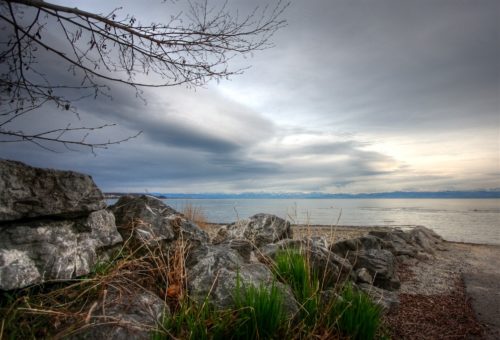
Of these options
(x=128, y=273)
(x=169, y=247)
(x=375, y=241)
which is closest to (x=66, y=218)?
(x=128, y=273)

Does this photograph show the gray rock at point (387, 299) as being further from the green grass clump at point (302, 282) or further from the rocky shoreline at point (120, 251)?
the green grass clump at point (302, 282)

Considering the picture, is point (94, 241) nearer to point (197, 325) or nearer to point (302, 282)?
point (197, 325)

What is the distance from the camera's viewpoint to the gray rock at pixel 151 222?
12.8 feet

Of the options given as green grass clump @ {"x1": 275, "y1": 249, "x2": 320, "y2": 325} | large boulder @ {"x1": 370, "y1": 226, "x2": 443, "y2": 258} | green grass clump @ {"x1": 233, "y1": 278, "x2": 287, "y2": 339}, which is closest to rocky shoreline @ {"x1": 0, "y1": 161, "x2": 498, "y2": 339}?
green grass clump @ {"x1": 275, "y1": 249, "x2": 320, "y2": 325}

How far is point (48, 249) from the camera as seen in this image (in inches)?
113

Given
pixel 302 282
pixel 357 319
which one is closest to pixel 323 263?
pixel 302 282

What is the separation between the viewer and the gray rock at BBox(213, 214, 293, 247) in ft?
25.0

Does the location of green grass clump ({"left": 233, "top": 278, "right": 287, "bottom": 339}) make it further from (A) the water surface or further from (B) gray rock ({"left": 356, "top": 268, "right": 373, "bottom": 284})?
(B) gray rock ({"left": 356, "top": 268, "right": 373, "bottom": 284})

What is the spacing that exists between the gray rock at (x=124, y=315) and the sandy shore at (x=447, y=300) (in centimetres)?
216

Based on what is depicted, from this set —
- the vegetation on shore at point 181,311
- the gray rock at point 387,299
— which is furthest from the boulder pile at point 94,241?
the gray rock at point 387,299

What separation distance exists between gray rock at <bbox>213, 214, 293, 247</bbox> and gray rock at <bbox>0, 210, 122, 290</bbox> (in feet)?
14.6

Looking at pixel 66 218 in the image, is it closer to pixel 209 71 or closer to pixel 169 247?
pixel 169 247

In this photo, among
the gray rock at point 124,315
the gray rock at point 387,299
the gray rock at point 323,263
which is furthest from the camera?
the gray rock at point 387,299

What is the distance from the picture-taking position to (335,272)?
4.55m
